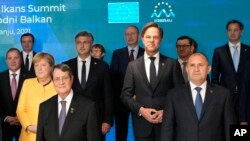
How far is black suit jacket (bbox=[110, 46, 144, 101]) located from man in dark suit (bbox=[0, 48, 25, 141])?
49.1 inches

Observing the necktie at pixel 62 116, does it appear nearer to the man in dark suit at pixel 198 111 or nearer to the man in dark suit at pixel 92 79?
the man in dark suit at pixel 198 111

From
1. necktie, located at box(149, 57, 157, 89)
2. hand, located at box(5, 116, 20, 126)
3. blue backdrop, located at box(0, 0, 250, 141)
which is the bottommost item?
hand, located at box(5, 116, 20, 126)

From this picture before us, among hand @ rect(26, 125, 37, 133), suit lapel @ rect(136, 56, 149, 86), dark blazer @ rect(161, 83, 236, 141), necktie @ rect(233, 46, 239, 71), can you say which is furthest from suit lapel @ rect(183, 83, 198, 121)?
necktie @ rect(233, 46, 239, 71)

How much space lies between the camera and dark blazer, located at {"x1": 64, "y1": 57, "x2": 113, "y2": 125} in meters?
5.57

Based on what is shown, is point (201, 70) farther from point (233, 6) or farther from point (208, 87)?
point (233, 6)

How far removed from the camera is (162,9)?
7.66 m

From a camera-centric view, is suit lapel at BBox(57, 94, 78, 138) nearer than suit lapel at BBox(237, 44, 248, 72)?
Yes

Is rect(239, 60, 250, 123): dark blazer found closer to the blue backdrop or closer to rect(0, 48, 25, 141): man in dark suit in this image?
the blue backdrop

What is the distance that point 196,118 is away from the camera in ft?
13.6

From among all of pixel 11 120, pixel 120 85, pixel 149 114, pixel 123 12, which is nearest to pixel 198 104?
pixel 149 114

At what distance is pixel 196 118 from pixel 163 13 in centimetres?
374

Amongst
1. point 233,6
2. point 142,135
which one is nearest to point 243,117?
point 142,135

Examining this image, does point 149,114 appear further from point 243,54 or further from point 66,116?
point 243,54

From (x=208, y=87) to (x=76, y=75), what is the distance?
1.87 m
